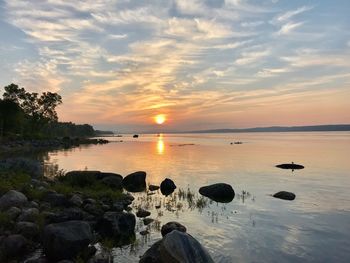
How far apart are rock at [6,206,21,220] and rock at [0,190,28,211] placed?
83 centimetres

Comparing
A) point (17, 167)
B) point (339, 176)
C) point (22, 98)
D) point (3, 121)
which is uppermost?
point (22, 98)

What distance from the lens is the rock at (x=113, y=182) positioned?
30.4 meters

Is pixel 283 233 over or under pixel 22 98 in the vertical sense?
under

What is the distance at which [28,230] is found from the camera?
14789 millimetres

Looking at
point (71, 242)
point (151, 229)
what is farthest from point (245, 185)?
point (71, 242)

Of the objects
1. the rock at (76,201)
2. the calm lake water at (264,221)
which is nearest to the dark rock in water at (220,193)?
the calm lake water at (264,221)

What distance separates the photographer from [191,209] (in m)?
23.6

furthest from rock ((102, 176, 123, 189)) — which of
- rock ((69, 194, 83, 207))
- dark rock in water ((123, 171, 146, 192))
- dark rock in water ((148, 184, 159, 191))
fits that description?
rock ((69, 194, 83, 207))

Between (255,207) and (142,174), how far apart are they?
13.2 m

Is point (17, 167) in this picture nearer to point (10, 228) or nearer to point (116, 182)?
point (116, 182)

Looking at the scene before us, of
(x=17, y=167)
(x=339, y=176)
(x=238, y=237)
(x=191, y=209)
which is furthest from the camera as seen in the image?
(x=339, y=176)

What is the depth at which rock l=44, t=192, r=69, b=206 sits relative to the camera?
787 inches

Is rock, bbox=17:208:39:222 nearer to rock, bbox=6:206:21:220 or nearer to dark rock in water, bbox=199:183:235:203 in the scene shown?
rock, bbox=6:206:21:220

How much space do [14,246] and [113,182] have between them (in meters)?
17.4
